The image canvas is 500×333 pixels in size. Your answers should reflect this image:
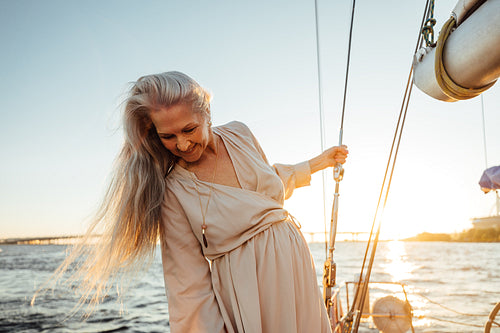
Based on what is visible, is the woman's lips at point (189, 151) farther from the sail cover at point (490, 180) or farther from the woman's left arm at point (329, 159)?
the sail cover at point (490, 180)

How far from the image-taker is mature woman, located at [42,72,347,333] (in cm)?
130

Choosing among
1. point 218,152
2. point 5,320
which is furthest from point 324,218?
point 5,320

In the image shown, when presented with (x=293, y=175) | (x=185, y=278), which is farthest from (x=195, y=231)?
(x=293, y=175)

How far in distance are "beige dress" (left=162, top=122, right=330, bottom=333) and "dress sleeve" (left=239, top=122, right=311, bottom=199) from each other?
31 cm

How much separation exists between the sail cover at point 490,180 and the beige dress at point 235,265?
146cm

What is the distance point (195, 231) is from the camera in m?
Answer: 1.37

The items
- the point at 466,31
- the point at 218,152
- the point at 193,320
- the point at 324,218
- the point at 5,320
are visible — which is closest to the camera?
the point at 466,31

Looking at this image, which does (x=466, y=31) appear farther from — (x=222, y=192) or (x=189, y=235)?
(x=189, y=235)

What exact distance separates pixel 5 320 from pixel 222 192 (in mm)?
13567

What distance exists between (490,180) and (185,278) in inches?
75.9

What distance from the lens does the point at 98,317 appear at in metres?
12.6

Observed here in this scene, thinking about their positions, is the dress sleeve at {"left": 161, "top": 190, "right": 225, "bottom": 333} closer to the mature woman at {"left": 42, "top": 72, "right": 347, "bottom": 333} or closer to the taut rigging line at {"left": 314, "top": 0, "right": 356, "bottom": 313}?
the mature woman at {"left": 42, "top": 72, "right": 347, "bottom": 333}

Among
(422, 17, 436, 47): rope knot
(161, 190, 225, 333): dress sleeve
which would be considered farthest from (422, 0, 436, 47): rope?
(161, 190, 225, 333): dress sleeve

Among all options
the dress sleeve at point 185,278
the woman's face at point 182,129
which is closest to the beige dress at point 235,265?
the dress sleeve at point 185,278
